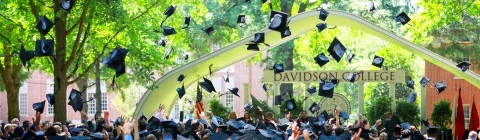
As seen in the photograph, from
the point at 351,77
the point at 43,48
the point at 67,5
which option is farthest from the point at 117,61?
the point at 351,77

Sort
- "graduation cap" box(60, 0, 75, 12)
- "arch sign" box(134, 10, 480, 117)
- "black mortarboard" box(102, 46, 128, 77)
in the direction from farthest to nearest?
"arch sign" box(134, 10, 480, 117) → "graduation cap" box(60, 0, 75, 12) → "black mortarboard" box(102, 46, 128, 77)

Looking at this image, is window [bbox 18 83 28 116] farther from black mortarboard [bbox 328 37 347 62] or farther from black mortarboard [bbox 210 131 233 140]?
black mortarboard [bbox 210 131 233 140]

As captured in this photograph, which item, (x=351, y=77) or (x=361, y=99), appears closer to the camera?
(x=351, y=77)

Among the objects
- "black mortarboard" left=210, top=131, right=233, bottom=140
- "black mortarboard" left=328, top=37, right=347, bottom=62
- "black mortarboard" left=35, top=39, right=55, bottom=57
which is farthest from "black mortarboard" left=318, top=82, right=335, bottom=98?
"black mortarboard" left=210, top=131, right=233, bottom=140

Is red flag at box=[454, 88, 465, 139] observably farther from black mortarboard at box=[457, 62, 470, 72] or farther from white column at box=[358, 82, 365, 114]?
white column at box=[358, 82, 365, 114]

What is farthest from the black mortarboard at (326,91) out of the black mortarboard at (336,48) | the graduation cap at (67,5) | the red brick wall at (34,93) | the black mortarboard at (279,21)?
the red brick wall at (34,93)

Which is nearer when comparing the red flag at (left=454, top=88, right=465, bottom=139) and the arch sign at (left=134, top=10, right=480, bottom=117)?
the red flag at (left=454, top=88, right=465, bottom=139)

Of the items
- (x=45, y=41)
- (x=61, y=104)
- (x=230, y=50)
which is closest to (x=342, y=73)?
(x=230, y=50)

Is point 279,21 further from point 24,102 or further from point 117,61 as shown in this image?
point 24,102

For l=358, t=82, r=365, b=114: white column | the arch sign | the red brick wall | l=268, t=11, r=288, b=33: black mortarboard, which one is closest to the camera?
l=268, t=11, r=288, b=33: black mortarboard

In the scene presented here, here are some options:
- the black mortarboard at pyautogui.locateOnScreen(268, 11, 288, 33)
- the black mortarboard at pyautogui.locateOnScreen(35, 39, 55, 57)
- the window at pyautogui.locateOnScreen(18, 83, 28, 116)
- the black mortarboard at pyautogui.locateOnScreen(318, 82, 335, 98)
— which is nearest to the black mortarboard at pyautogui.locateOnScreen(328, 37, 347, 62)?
the black mortarboard at pyautogui.locateOnScreen(268, 11, 288, 33)

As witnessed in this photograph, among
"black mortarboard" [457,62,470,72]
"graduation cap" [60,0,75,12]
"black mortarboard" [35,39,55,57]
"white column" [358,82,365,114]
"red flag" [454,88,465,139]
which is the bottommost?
"red flag" [454,88,465,139]

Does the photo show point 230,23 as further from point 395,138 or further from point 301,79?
point 395,138

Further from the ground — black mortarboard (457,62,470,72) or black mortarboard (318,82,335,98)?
black mortarboard (457,62,470,72)
